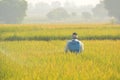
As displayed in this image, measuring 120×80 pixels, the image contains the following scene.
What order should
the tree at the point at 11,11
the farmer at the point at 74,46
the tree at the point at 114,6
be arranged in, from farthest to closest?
1. the tree at the point at 11,11
2. the tree at the point at 114,6
3. the farmer at the point at 74,46

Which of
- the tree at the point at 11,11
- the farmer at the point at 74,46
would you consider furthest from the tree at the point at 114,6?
the farmer at the point at 74,46

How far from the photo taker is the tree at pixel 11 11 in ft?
220

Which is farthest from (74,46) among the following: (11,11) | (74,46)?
(11,11)

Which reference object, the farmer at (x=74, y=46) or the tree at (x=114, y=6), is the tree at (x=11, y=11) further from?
the farmer at (x=74, y=46)

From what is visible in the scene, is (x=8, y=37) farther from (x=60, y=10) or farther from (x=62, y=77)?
(x=60, y=10)

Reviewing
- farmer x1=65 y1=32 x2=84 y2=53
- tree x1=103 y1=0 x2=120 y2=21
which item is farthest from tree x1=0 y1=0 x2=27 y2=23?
farmer x1=65 y1=32 x2=84 y2=53

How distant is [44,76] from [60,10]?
329 ft

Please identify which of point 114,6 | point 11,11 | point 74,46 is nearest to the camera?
point 74,46

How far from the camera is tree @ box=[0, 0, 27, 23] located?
67000mm

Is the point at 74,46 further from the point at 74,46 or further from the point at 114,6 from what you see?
the point at 114,6

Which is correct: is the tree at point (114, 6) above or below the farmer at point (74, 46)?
above

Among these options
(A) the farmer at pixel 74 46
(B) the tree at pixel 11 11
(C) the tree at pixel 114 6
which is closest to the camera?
(A) the farmer at pixel 74 46

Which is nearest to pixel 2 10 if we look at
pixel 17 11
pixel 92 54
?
pixel 17 11

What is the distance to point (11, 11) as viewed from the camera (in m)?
67.9
